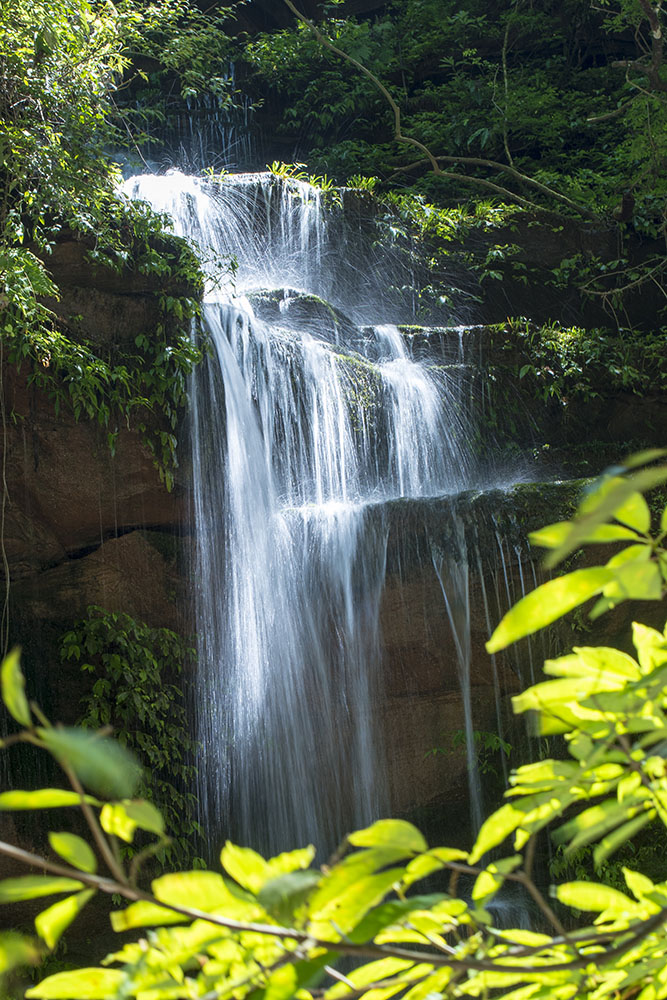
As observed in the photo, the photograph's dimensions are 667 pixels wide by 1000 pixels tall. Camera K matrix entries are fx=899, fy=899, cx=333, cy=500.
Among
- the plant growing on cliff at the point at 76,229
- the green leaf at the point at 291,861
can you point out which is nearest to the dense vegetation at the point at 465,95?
the plant growing on cliff at the point at 76,229

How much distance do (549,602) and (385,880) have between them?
313 millimetres

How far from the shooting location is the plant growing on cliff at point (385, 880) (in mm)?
773

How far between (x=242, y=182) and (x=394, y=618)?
21.5ft

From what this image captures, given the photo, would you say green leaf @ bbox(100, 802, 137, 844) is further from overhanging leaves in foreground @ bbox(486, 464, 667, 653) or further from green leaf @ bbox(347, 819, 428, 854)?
overhanging leaves in foreground @ bbox(486, 464, 667, 653)

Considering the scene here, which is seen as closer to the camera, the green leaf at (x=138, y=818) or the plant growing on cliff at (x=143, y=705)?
the green leaf at (x=138, y=818)

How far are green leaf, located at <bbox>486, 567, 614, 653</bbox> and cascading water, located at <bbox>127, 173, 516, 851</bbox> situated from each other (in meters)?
5.91

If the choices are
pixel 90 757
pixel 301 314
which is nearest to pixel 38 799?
pixel 90 757

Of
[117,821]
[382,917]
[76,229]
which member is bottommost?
[382,917]

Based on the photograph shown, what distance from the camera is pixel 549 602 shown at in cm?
89

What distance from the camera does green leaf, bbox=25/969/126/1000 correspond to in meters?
0.89

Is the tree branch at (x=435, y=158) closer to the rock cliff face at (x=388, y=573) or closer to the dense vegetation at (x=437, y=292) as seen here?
Result: the dense vegetation at (x=437, y=292)

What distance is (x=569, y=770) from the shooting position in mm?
1037

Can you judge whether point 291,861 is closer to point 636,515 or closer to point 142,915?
point 142,915

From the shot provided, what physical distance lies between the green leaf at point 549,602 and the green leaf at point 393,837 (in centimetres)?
21
